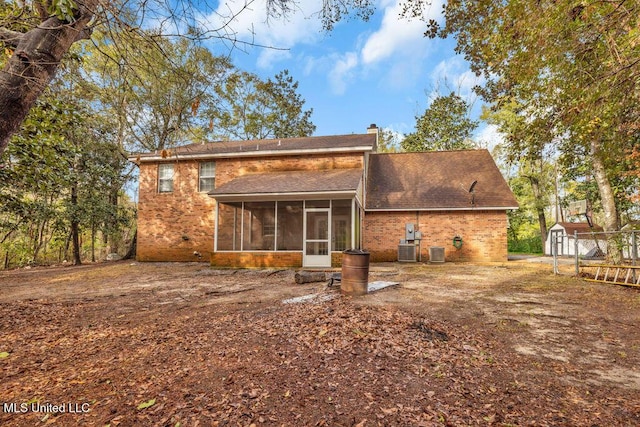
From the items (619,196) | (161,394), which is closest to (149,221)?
(161,394)

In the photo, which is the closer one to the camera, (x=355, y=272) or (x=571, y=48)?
(x=571, y=48)

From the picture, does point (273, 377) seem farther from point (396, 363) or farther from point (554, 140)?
point (554, 140)

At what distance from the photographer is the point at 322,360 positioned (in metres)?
3.44

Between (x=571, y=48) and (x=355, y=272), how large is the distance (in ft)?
18.9

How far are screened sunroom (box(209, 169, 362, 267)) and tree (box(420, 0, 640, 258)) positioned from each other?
234 inches

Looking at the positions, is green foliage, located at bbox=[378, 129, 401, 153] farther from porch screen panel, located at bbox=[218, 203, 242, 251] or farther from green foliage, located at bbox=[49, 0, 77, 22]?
green foliage, located at bbox=[49, 0, 77, 22]

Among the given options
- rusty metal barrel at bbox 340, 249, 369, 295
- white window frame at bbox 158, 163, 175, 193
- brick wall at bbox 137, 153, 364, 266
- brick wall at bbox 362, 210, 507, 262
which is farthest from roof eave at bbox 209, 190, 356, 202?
rusty metal barrel at bbox 340, 249, 369, 295

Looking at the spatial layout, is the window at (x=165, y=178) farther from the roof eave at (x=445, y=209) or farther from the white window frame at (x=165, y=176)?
the roof eave at (x=445, y=209)

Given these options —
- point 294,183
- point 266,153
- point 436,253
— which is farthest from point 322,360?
point 266,153

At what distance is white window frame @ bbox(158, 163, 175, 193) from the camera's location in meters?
15.1

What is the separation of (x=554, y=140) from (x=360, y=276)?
6813 millimetres

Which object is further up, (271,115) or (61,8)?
(271,115)

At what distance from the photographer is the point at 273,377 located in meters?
3.07

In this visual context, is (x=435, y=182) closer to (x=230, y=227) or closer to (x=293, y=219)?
(x=293, y=219)
